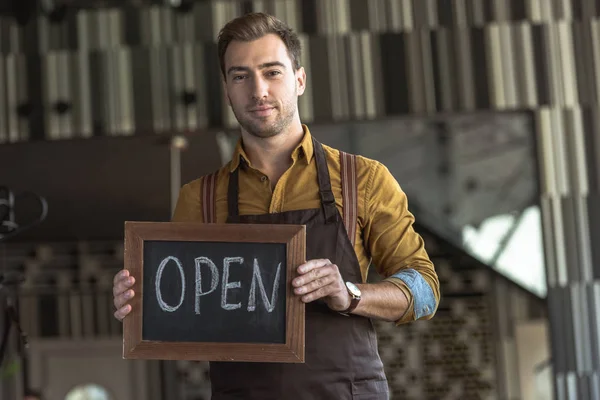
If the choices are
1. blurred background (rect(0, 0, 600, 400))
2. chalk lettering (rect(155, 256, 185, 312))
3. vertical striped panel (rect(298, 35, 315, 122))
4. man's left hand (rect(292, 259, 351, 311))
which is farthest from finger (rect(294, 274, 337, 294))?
vertical striped panel (rect(298, 35, 315, 122))

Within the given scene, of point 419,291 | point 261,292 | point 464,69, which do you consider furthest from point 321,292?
point 464,69

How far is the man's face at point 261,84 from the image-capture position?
201 cm

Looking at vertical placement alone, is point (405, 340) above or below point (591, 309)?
below

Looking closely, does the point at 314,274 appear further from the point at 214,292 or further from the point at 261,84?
the point at 261,84

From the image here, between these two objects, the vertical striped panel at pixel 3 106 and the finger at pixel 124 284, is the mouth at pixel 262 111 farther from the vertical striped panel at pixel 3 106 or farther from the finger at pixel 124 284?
the vertical striped panel at pixel 3 106

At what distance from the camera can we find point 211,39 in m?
4.98

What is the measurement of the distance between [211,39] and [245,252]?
319 cm

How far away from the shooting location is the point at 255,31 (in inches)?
80.5

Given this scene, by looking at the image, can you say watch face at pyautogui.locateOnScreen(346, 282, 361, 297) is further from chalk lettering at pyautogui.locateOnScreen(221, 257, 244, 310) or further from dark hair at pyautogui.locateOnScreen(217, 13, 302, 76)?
dark hair at pyautogui.locateOnScreen(217, 13, 302, 76)

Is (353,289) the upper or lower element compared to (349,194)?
lower

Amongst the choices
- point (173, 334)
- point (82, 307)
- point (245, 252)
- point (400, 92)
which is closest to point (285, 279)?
point (245, 252)

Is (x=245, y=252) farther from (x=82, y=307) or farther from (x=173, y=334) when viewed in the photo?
(x=82, y=307)

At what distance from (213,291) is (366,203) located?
379mm

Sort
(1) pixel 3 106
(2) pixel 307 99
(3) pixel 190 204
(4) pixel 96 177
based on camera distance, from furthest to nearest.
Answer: (4) pixel 96 177 < (1) pixel 3 106 < (2) pixel 307 99 < (3) pixel 190 204
